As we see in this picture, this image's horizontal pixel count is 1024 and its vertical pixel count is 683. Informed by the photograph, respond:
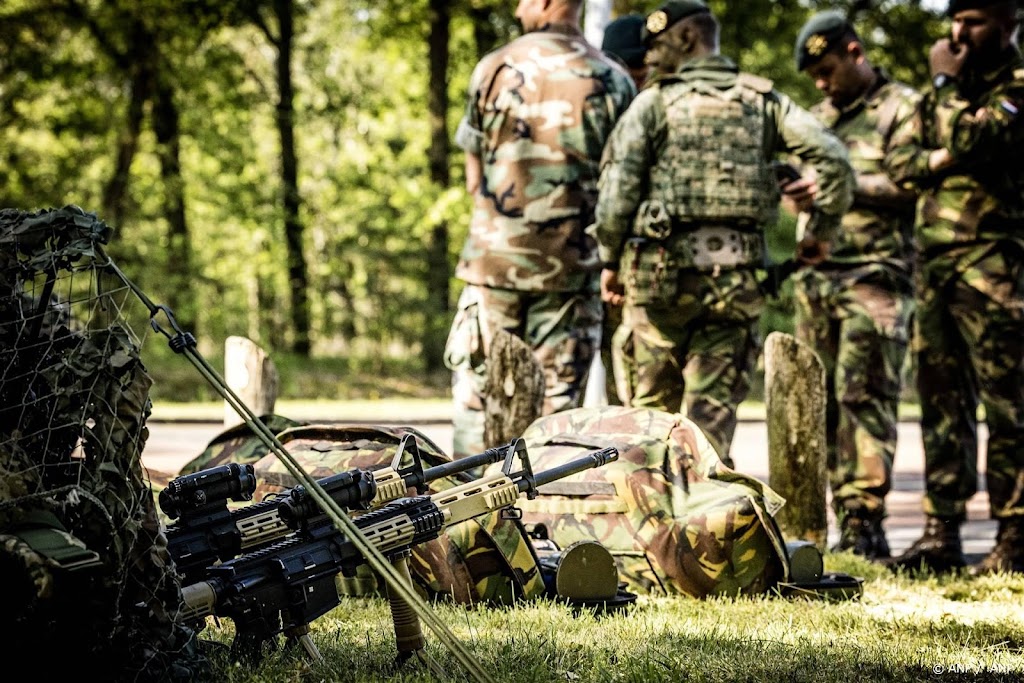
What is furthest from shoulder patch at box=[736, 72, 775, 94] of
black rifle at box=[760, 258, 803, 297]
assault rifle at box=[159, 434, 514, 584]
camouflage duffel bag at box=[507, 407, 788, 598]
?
assault rifle at box=[159, 434, 514, 584]

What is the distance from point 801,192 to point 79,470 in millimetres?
4303

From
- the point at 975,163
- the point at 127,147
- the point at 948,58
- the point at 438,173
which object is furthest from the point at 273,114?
the point at 975,163

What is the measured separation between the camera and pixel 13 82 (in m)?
22.7

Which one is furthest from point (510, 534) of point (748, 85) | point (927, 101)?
point (927, 101)

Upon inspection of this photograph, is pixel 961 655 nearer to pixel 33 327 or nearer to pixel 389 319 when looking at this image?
pixel 33 327

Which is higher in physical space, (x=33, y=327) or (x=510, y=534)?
(x=33, y=327)

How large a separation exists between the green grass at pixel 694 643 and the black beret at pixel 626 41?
13.0 feet

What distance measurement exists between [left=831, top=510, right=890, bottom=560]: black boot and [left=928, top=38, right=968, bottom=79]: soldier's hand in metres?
2.36

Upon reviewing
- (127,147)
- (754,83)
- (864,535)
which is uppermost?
(127,147)

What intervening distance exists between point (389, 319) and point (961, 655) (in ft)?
65.7

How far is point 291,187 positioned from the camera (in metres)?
26.0

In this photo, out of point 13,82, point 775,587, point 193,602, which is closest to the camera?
point 193,602

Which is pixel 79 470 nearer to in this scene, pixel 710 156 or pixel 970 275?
pixel 710 156

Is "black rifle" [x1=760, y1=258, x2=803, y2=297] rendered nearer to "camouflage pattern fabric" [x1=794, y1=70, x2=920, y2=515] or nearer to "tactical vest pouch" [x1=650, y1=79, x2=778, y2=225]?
"tactical vest pouch" [x1=650, y1=79, x2=778, y2=225]
